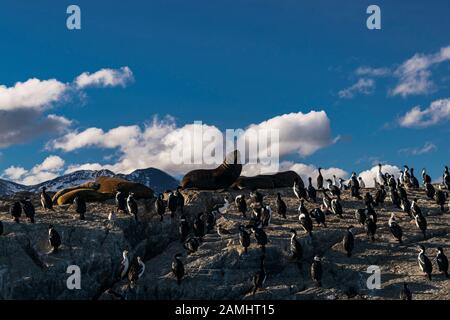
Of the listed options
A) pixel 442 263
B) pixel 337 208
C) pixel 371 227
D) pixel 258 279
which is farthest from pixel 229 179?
pixel 442 263

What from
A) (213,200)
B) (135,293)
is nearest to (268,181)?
(213,200)

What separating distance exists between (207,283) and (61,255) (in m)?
9.14

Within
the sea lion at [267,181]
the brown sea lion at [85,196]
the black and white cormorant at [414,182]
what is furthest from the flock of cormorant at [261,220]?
the black and white cormorant at [414,182]

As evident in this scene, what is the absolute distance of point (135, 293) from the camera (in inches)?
1373

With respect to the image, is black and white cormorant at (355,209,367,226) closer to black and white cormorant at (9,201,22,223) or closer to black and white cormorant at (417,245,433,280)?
black and white cormorant at (417,245,433,280)

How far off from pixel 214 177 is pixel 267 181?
190 inches

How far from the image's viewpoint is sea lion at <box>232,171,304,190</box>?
5384 cm

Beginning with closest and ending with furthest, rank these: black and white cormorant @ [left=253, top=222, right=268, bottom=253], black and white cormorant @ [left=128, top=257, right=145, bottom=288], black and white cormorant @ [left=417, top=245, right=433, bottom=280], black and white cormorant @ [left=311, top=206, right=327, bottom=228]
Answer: black and white cormorant @ [left=417, top=245, right=433, bottom=280] → black and white cormorant @ [left=128, top=257, right=145, bottom=288] → black and white cormorant @ [left=253, top=222, right=268, bottom=253] → black and white cormorant @ [left=311, top=206, right=327, bottom=228]

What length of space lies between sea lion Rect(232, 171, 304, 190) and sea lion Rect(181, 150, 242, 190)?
802 mm

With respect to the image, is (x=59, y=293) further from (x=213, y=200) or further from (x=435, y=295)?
(x=435, y=295)

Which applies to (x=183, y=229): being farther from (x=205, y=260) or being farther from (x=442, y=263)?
(x=442, y=263)

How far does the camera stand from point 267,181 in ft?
179

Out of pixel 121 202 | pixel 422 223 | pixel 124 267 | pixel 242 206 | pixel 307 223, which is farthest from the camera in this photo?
pixel 242 206

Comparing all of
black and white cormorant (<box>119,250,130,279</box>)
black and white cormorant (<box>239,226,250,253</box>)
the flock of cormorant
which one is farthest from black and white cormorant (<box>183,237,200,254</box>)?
black and white cormorant (<box>119,250,130,279</box>)
